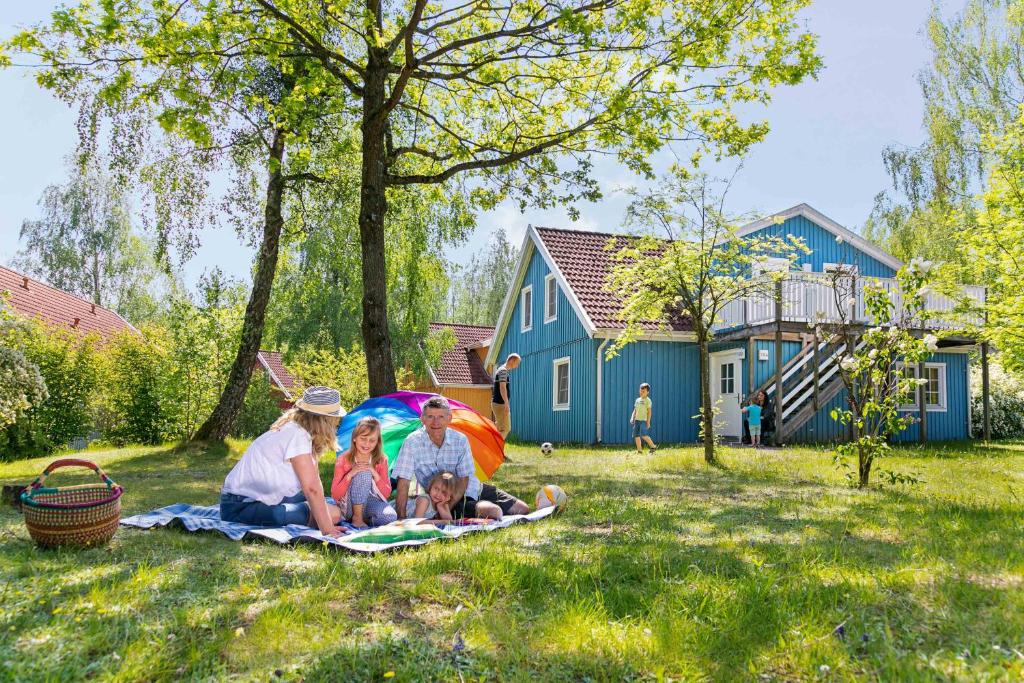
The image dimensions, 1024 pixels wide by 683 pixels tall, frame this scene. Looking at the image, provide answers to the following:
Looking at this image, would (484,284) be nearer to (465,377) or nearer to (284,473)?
(465,377)

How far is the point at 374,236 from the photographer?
407 inches

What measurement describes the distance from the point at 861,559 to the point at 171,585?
3667 mm

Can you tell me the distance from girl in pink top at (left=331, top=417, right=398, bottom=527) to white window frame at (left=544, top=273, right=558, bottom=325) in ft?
50.3

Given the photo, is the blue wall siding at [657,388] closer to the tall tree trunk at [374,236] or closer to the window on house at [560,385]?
the window on house at [560,385]

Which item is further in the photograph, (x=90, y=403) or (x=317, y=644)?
(x=90, y=403)

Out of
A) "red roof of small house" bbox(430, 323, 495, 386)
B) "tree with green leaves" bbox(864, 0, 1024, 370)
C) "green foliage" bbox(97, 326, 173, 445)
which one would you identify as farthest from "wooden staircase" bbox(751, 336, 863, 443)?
"red roof of small house" bbox(430, 323, 495, 386)

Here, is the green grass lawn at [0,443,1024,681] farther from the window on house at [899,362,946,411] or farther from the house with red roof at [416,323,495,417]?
the house with red roof at [416,323,495,417]

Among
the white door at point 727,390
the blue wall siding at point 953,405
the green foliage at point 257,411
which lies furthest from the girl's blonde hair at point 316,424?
the blue wall siding at point 953,405

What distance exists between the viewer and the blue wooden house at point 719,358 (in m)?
16.2

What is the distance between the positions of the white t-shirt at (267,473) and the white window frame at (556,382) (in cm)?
1473

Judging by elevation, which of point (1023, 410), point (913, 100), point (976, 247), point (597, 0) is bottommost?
point (1023, 410)

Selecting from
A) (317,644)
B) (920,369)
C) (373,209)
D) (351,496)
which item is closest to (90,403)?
(373,209)

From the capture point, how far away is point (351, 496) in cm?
558

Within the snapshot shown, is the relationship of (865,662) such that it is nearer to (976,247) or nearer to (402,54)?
(976,247)
